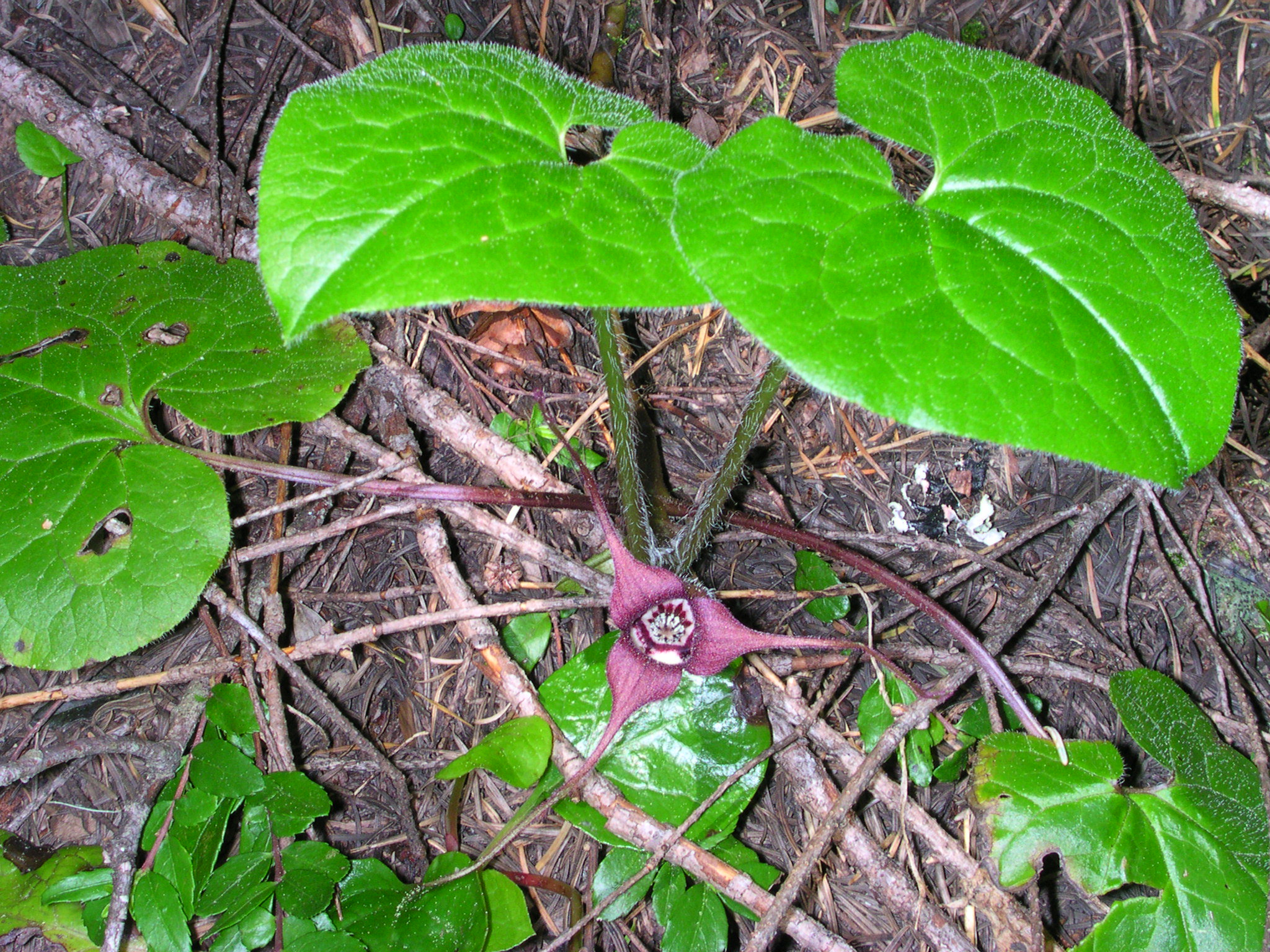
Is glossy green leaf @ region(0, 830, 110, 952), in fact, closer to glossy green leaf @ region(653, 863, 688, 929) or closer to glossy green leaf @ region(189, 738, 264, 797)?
glossy green leaf @ region(189, 738, 264, 797)

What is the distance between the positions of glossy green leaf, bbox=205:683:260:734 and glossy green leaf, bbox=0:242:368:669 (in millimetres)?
191

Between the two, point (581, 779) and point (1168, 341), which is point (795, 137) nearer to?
point (1168, 341)

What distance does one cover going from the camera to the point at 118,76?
6.84ft

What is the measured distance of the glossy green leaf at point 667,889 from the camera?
4.98 feet

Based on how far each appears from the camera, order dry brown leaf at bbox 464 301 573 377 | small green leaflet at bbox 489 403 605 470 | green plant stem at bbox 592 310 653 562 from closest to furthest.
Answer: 1. green plant stem at bbox 592 310 653 562
2. small green leaflet at bbox 489 403 605 470
3. dry brown leaf at bbox 464 301 573 377

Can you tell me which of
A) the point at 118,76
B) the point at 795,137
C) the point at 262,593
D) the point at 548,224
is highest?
the point at 795,137

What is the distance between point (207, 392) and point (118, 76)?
1125mm

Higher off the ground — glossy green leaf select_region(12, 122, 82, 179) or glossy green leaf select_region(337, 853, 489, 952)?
glossy green leaf select_region(12, 122, 82, 179)

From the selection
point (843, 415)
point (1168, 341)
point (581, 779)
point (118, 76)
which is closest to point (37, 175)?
point (118, 76)

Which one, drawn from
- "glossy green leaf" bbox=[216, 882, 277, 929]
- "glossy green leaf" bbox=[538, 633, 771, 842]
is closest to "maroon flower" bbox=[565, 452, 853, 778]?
"glossy green leaf" bbox=[538, 633, 771, 842]

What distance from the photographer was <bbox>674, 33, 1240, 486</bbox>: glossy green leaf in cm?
88

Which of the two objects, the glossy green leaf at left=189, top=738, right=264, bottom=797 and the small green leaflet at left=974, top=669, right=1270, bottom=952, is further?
the glossy green leaf at left=189, top=738, right=264, bottom=797

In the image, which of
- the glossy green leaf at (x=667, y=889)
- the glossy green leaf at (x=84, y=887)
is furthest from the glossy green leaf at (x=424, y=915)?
the glossy green leaf at (x=84, y=887)

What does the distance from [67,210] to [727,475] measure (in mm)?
1824
